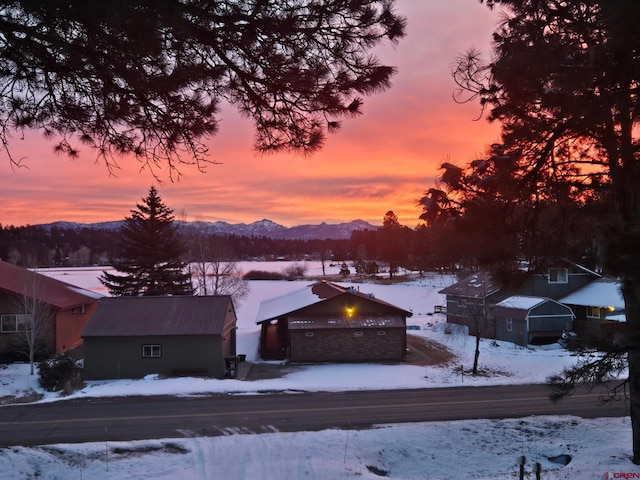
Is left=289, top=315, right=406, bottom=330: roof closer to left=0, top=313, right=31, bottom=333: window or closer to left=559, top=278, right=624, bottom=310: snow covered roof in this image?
left=559, top=278, right=624, bottom=310: snow covered roof

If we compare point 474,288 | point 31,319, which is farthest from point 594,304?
point 31,319

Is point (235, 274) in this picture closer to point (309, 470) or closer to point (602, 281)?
point (602, 281)

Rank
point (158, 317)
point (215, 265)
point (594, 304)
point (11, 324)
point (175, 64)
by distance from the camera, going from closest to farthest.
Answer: point (175, 64)
point (158, 317)
point (11, 324)
point (594, 304)
point (215, 265)

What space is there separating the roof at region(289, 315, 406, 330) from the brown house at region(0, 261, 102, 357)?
14294 millimetres

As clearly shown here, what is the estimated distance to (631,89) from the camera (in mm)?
6812

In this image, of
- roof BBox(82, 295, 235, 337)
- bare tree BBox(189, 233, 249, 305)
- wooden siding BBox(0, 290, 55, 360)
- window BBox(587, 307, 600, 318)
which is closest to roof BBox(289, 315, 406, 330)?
roof BBox(82, 295, 235, 337)

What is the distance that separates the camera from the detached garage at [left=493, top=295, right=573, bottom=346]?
34.3 metres

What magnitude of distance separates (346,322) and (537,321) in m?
14.8

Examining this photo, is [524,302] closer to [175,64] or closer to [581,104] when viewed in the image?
[581,104]

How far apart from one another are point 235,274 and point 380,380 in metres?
24.9

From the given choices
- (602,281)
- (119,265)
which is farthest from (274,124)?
(602,281)

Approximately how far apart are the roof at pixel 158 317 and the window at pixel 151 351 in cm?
72

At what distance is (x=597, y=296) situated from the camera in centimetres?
3547

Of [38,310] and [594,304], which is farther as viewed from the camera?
[594,304]
